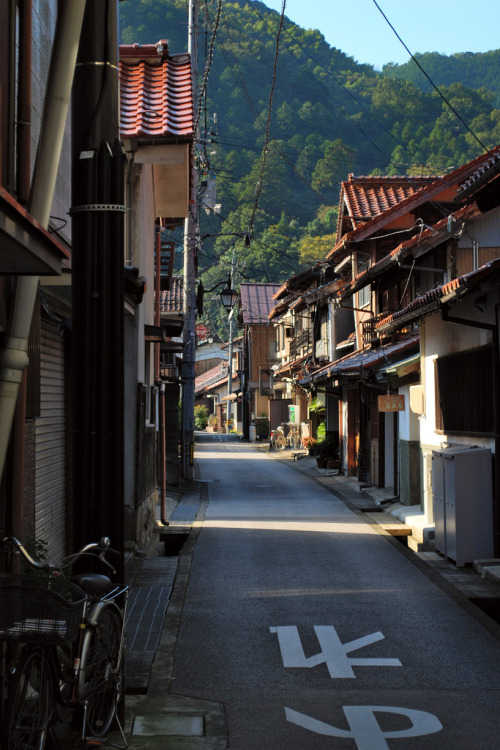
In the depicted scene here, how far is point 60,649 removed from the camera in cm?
596

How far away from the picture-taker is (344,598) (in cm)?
1065

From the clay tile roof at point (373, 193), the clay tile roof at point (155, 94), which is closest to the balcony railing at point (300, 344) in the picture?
the clay tile roof at point (373, 193)

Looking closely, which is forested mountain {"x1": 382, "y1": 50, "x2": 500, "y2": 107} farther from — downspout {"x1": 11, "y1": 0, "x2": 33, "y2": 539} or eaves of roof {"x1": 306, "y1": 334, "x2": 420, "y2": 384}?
downspout {"x1": 11, "y1": 0, "x2": 33, "y2": 539}

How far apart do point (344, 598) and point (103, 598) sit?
18.8 feet

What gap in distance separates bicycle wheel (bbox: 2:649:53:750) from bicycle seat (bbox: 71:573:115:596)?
0.73 meters

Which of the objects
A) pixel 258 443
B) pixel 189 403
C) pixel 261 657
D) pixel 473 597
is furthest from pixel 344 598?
pixel 258 443

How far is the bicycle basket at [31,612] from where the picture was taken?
4602 millimetres

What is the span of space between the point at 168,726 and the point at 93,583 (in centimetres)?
138

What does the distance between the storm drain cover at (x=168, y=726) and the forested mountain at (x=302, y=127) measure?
4187cm

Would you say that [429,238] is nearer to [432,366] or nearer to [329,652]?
[432,366]

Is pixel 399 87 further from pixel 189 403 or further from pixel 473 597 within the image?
pixel 473 597

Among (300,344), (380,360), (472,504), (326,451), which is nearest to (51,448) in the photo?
(472,504)

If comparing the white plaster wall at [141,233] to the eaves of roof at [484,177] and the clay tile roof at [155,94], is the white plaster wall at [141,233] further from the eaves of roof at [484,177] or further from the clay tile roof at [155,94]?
the eaves of roof at [484,177]

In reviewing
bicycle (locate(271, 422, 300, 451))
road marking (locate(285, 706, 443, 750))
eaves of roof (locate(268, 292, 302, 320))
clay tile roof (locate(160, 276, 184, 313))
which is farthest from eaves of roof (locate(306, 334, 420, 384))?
bicycle (locate(271, 422, 300, 451))
